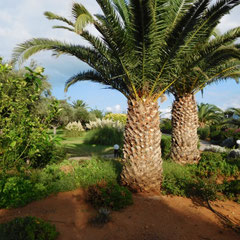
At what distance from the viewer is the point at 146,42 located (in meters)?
4.59

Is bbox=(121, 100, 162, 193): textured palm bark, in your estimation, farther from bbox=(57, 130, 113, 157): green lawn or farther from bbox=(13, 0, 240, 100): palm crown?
bbox=(57, 130, 113, 157): green lawn

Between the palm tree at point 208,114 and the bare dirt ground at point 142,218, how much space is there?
19789 millimetres

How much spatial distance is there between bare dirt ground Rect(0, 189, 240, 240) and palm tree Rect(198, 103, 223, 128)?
19789 mm

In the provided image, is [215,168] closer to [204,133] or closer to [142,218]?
[142,218]

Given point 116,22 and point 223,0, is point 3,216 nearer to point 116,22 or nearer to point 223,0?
point 116,22

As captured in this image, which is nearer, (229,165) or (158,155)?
(158,155)

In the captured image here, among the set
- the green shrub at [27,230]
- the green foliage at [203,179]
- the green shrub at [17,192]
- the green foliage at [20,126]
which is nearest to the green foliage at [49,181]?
the green shrub at [17,192]

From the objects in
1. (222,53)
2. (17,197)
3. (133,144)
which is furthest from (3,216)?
(222,53)

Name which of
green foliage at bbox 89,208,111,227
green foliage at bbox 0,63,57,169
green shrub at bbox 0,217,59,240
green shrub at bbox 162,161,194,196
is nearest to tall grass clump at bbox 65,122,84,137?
green shrub at bbox 162,161,194,196

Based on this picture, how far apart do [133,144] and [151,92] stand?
1.54 meters

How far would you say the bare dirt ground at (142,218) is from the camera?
11.3ft

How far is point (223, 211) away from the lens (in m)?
4.62

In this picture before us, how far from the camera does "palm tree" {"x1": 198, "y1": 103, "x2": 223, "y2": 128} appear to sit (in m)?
23.5

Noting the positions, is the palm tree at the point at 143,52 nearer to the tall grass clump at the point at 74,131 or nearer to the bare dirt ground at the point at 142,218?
the bare dirt ground at the point at 142,218
